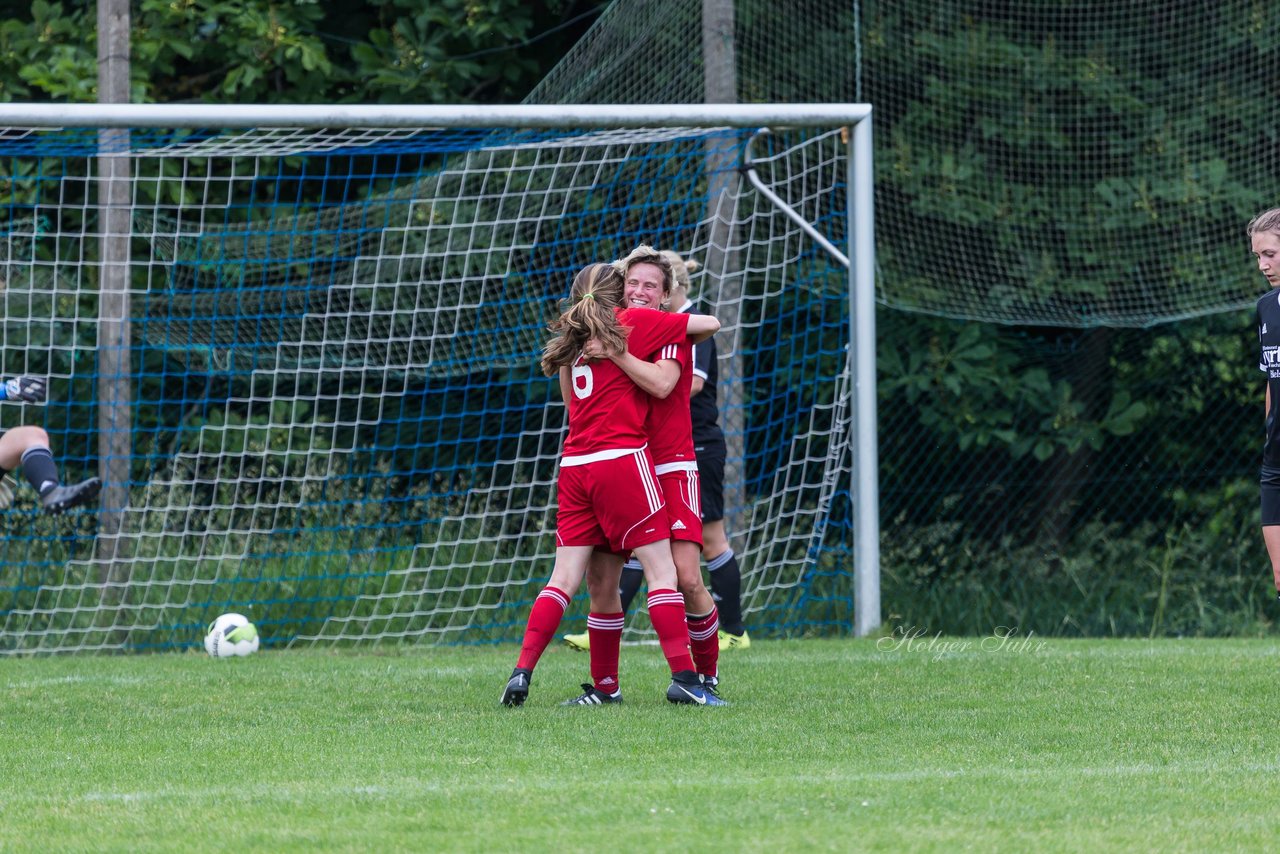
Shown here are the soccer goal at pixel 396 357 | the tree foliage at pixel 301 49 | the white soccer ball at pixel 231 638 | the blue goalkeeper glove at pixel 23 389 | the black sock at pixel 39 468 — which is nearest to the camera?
the blue goalkeeper glove at pixel 23 389

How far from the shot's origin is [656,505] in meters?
5.65

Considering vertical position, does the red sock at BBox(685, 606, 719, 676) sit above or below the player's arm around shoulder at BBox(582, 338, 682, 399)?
below

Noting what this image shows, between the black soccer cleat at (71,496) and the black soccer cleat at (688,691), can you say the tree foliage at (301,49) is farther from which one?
the black soccer cleat at (688,691)

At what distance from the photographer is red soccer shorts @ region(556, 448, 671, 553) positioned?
561 centimetres

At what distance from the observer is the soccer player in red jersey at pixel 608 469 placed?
5621 mm

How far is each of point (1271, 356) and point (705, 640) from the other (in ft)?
7.32

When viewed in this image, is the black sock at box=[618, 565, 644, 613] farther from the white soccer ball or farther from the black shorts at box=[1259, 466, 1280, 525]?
the black shorts at box=[1259, 466, 1280, 525]

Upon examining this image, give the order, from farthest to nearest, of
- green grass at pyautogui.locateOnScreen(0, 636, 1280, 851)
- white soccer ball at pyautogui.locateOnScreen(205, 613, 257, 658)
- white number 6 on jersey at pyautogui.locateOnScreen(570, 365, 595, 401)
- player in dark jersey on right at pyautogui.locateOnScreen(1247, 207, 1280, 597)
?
white soccer ball at pyautogui.locateOnScreen(205, 613, 257, 658) < white number 6 on jersey at pyautogui.locateOnScreen(570, 365, 595, 401) < player in dark jersey on right at pyautogui.locateOnScreen(1247, 207, 1280, 597) < green grass at pyautogui.locateOnScreen(0, 636, 1280, 851)

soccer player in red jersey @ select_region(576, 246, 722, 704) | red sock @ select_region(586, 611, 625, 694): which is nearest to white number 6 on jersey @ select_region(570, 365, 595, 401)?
soccer player in red jersey @ select_region(576, 246, 722, 704)

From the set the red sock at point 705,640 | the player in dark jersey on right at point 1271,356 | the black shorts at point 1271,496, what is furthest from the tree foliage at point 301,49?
the black shorts at point 1271,496

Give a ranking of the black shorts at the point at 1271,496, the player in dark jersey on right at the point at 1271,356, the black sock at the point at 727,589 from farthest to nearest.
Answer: the black sock at the point at 727,589, the black shorts at the point at 1271,496, the player in dark jersey on right at the point at 1271,356

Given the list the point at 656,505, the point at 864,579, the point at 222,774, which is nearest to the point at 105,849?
the point at 222,774

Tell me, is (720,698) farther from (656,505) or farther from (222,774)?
(222,774)

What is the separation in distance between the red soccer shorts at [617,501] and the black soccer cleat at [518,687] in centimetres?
49
